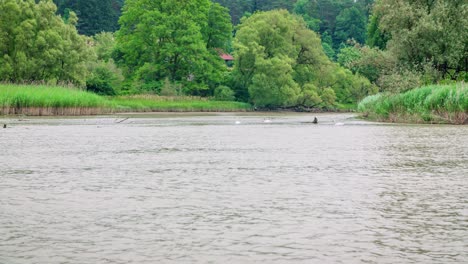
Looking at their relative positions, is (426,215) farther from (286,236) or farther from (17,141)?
(17,141)

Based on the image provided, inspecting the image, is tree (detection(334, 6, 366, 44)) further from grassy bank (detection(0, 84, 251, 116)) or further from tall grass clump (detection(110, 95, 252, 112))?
grassy bank (detection(0, 84, 251, 116))

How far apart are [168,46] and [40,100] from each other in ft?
117

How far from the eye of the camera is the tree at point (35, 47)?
67.1 meters

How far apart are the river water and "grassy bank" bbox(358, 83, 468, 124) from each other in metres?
18.8

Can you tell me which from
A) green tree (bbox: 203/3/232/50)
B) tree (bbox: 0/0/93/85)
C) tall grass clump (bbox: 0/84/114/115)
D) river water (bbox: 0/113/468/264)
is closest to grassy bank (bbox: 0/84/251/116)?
tall grass clump (bbox: 0/84/114/115)

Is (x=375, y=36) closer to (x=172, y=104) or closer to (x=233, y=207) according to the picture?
(x=172, y=104)

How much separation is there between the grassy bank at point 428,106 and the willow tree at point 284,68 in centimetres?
3840

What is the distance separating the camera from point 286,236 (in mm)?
8711

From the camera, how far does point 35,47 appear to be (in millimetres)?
67938

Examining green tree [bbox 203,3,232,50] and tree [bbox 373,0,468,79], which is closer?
tree [bbox 373,0,468,79]

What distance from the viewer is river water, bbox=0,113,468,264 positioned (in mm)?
7953

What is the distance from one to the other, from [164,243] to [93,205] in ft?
10.1

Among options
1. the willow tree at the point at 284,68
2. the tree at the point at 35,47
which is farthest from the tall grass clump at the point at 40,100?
the willow tree at the point at 284,68

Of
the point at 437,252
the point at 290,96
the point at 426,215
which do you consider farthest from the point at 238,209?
the point at 290,96
